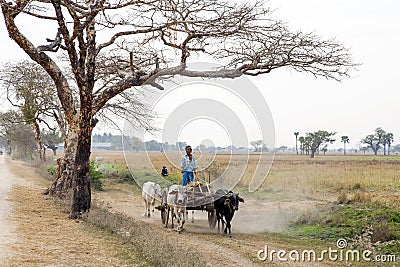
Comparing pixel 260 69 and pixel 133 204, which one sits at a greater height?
pixel 260 69

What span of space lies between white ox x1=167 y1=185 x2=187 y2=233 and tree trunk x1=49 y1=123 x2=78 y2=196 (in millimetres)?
6069

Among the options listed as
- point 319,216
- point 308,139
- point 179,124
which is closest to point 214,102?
point 179,124

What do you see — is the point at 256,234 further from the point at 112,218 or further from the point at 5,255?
the point at 5,255

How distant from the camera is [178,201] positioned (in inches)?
526

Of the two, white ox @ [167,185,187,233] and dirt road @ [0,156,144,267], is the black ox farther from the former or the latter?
dirt road @ [0,156,144,267]

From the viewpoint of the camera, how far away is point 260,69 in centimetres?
1473

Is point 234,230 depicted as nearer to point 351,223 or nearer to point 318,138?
point 351,223

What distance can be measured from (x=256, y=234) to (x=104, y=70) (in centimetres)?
900

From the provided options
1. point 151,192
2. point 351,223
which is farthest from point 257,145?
point 151,192

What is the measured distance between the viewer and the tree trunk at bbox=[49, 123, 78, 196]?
18.4 m

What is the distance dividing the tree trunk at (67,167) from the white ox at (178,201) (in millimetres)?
6069

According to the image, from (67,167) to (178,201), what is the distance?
6.93m

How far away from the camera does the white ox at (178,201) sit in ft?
43.7

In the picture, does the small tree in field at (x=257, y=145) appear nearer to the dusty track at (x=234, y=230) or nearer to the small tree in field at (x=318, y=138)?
the dusty track at (x=234, y=230)
